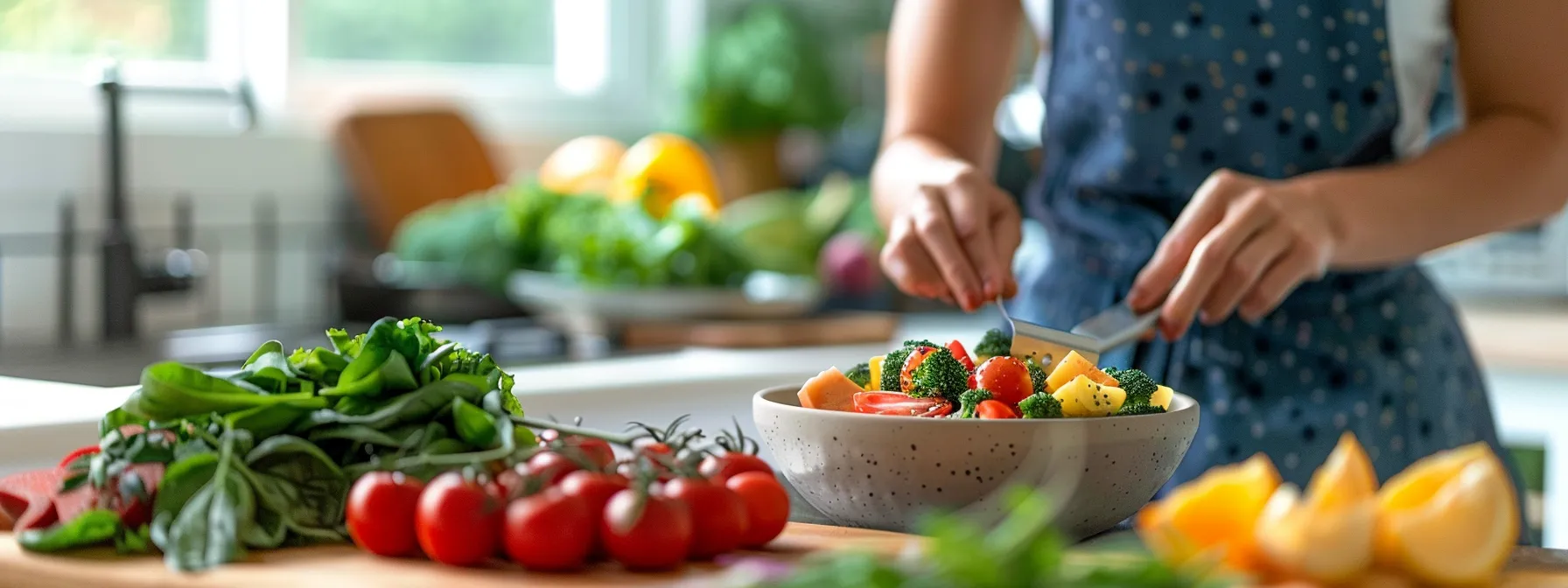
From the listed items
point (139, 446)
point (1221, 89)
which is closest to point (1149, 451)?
point (139, 446)

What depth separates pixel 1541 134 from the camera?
4.24 ft

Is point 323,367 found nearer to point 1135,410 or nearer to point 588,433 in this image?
point 588,433

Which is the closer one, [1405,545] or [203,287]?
[1405,545]

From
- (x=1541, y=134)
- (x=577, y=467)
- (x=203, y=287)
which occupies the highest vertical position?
(x=1541, y=134)

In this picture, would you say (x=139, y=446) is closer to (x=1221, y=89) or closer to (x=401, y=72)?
(x=1221, y=89)

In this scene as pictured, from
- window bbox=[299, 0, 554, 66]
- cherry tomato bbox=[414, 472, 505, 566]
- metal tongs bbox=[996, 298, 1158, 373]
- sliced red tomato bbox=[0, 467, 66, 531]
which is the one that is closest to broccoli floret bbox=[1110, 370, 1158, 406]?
metal tongs bbox=[996, 298, 1158, 373]

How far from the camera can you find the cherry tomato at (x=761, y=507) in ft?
2.54

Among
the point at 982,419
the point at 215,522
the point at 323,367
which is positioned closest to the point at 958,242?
the point at 982,419

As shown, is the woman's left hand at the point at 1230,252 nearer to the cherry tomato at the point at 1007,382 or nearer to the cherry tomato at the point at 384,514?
Answer: the cherry tomato at the point at 1007,382

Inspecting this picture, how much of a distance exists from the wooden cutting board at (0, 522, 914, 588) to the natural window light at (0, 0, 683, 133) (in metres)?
1.66

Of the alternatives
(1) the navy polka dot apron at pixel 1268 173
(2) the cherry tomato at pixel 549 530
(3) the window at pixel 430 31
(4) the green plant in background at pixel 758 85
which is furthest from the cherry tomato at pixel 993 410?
(4) the green plant in background at pixel 758 85

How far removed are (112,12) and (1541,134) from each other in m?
2.07

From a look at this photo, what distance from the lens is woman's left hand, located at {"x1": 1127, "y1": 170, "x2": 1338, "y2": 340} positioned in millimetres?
1097

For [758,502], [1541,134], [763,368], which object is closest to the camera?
[758,502]
